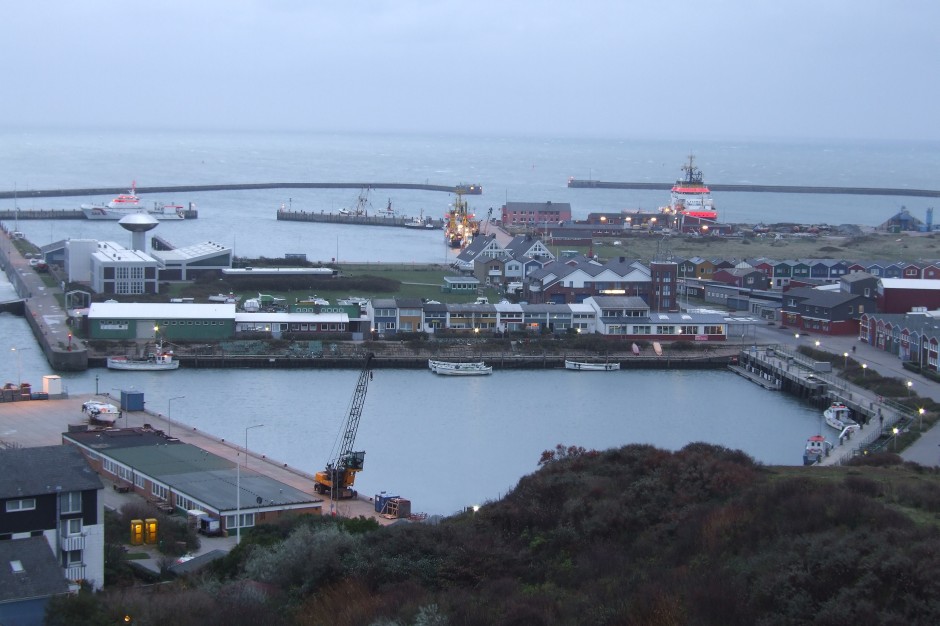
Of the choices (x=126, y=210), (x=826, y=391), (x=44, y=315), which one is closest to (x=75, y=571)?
(x=826, y=391)

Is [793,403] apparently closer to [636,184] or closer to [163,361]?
[163,361]

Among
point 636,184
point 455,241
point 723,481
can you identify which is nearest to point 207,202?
point 455,241

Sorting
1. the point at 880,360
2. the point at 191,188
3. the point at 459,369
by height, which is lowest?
the point at 459,369

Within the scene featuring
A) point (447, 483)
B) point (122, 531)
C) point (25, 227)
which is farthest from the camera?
point (25, 227)

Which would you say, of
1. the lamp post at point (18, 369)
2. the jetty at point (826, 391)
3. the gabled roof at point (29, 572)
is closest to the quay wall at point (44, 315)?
the lamp post at point (18, 369)

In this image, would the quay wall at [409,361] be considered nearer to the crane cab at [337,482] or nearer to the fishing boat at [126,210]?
the crane cab at [337,482]

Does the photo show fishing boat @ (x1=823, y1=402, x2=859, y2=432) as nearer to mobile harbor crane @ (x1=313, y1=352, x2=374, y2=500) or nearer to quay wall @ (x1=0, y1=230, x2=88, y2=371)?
mobile harbor crane @ (x1=313, y1=352, x2=374, y2=500)

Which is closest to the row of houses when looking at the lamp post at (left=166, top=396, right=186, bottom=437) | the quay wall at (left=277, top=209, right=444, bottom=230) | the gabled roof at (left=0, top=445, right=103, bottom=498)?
the lamp post at (left=166, top=396, right=186, bottom=437)

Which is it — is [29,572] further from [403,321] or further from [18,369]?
[403,321]
